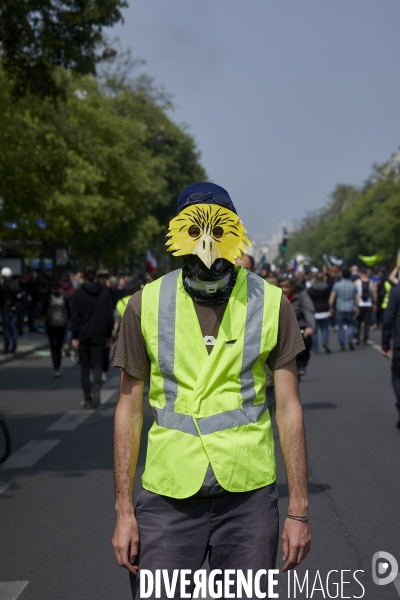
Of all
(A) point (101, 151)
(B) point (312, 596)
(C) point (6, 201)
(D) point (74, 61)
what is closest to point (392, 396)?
(D) point (74, 61)

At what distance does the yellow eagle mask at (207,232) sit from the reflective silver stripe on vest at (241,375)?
137mm

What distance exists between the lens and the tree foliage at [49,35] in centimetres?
1585

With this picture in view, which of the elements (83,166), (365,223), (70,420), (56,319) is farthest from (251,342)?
(365,223)

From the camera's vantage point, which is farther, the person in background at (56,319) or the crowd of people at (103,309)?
the person in background at (56,319)

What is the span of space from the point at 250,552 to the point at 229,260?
87cm

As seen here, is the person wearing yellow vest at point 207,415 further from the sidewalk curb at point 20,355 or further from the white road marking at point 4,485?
the sidewalk curb at point 20,355

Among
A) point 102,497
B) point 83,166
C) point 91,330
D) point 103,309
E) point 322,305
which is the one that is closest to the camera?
point 102,497

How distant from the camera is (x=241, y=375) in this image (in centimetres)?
317

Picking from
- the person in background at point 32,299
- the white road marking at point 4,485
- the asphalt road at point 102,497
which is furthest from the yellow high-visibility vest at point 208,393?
the person in background at point 32,299

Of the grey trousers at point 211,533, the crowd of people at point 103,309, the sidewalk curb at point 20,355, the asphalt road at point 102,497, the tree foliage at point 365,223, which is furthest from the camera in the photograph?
the tree foliage at point 365,223

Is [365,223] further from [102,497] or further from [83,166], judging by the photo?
[102,497]

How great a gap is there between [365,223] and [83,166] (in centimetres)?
7498

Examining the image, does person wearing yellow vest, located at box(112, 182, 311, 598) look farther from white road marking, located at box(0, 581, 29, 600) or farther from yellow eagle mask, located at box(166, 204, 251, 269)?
white road marking, located at box(0, 581, 29, 600)

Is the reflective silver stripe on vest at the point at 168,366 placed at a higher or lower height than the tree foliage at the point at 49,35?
lower
